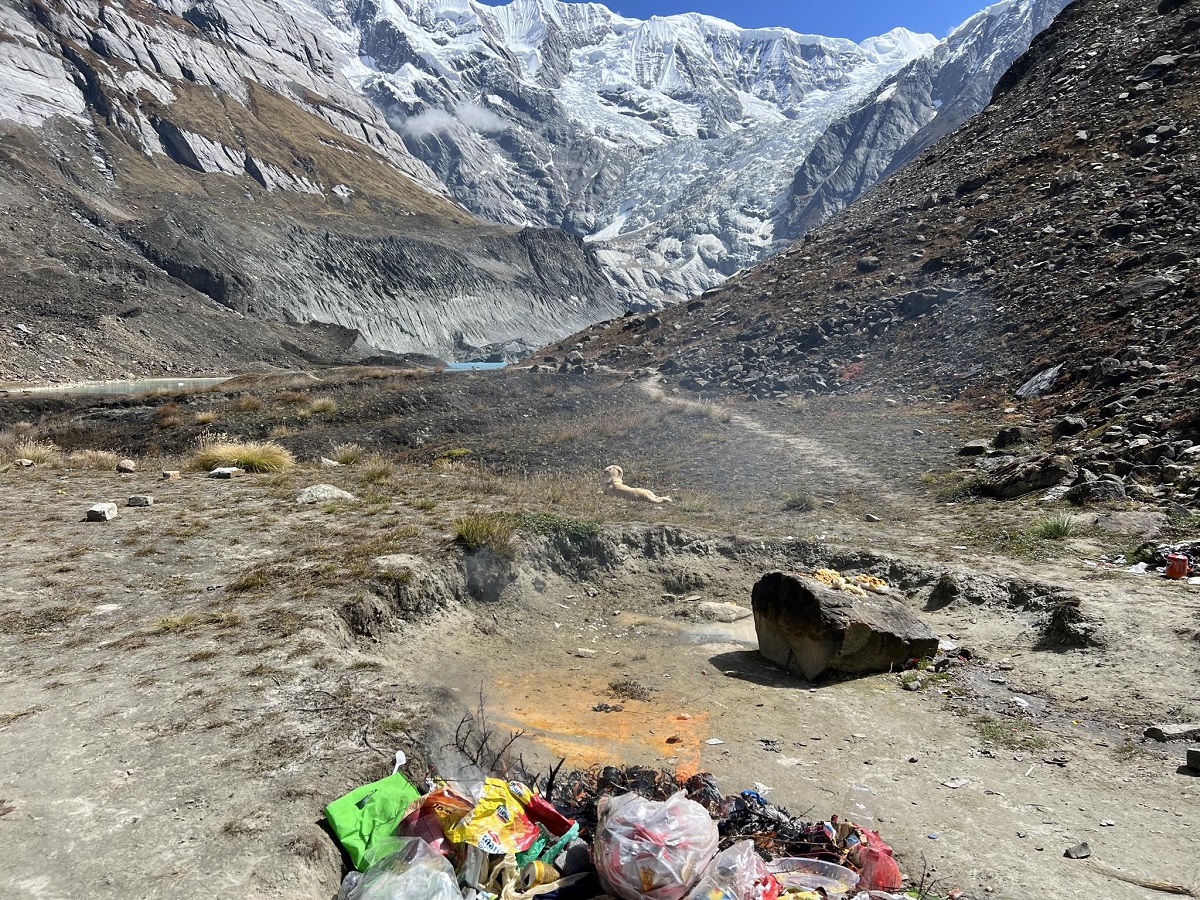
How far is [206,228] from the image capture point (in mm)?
62094

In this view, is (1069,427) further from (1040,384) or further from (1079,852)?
(1079,852)

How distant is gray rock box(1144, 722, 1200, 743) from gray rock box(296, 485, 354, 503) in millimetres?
9613

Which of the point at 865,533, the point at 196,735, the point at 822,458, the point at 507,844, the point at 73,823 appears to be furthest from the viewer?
the point at 822,458

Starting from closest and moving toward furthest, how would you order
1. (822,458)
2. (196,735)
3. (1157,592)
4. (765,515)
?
(196,735)
(1157,592)
(765,515)
(822,458)

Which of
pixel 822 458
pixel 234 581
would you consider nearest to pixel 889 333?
pixel 822 458

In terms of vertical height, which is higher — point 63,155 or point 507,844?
point 63,155

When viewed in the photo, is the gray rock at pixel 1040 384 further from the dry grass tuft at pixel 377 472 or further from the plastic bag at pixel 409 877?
the plastic bag at pixel 409 877

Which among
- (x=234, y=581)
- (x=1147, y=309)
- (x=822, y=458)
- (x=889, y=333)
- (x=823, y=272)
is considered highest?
(x=823, y=272)

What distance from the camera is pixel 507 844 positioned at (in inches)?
156

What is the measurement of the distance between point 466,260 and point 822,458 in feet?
260

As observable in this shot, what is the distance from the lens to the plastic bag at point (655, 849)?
3586 millimetres

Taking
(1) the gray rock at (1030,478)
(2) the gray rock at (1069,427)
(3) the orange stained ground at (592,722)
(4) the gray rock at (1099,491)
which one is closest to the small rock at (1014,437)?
(2) the gray rock at (1069,427)

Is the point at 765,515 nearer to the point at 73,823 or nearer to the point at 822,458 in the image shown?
the point at 822,458

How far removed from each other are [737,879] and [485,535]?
216 inches
